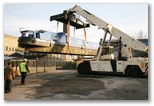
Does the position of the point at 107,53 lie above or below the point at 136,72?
above

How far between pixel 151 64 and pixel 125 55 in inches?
159

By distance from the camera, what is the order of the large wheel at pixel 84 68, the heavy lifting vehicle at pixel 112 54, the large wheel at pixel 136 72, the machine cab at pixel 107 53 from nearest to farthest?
the heavy lifting vehicle at pixel 112 54 < the large wheel at pixel 136 72 < the machine cab at pixel 107 53 < the large wheel at pixel 84 68

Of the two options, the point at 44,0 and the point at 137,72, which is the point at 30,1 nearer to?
the point at 44,0

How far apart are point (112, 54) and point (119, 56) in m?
0.49

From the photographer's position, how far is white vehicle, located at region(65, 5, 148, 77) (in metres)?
10.2

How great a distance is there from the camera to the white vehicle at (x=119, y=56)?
33.5 feet

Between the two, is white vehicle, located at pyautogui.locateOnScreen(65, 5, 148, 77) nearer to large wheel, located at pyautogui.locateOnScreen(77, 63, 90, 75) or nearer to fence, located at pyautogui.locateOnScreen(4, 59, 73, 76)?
large wheel, located at pyautogui.locateOnScreen(77, 63, 90, 75)

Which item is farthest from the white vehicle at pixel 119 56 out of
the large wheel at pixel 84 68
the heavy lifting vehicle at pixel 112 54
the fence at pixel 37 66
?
the fence at pixel 37 66

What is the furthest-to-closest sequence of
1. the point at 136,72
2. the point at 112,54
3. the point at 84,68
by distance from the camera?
the point at 84,68, the point at 112,54, the point at 136,72

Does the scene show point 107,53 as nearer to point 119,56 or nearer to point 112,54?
point 112,54

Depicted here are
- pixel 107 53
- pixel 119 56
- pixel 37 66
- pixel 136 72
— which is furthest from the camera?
pixel 37 66

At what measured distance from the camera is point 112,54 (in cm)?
1120

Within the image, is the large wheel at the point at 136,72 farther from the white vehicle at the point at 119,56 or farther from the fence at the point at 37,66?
the fence at the point at 37,66

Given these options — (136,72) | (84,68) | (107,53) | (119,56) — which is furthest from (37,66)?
(136,72)
